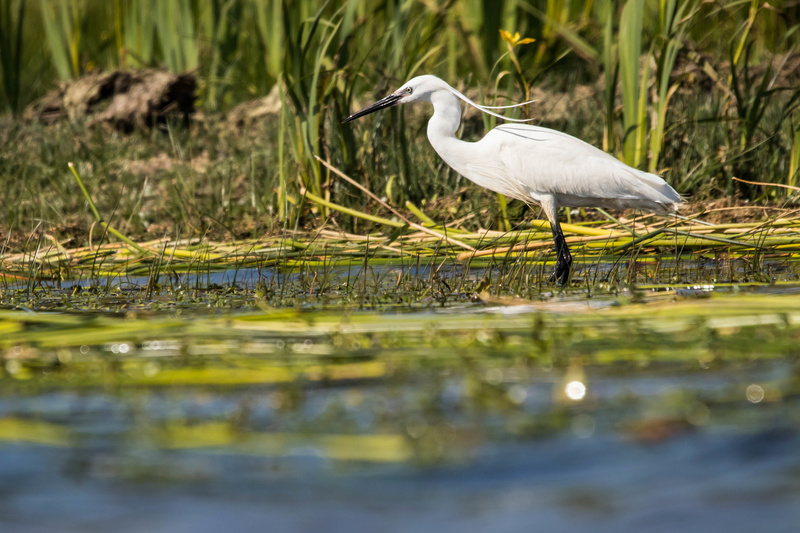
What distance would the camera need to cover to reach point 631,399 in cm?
201

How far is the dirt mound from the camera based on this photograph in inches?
320

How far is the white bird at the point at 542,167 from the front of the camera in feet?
14.6

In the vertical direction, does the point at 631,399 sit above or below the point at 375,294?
above

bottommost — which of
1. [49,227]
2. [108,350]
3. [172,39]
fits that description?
[49,227]

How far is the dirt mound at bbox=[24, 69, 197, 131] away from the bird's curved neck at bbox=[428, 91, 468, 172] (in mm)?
3654

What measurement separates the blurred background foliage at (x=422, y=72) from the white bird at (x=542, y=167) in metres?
0.30

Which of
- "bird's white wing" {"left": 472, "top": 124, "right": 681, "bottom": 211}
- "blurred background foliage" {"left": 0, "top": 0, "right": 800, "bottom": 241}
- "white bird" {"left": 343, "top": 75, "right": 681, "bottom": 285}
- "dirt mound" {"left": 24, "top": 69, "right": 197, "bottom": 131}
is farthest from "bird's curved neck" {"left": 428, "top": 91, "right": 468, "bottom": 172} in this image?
"dirt mound" {"left": 24, "top": 69, "right": 197, "bottom": 131}

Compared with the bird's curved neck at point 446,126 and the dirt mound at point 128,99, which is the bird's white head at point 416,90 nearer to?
the bird's curved neck at point 446,126

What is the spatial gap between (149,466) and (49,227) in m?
4.23

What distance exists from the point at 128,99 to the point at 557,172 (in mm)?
4910

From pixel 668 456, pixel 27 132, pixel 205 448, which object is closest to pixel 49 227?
pixel 27 132

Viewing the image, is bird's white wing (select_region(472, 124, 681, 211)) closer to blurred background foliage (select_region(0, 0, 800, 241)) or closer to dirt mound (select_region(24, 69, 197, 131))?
blurred background foliage (select_region(0, 0, 800, 241))

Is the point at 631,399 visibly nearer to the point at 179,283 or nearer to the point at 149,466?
the point at 149,466

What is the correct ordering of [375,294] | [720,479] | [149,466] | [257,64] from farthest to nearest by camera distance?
[257,64]
[375,294]
[149,466]
[720,479]
